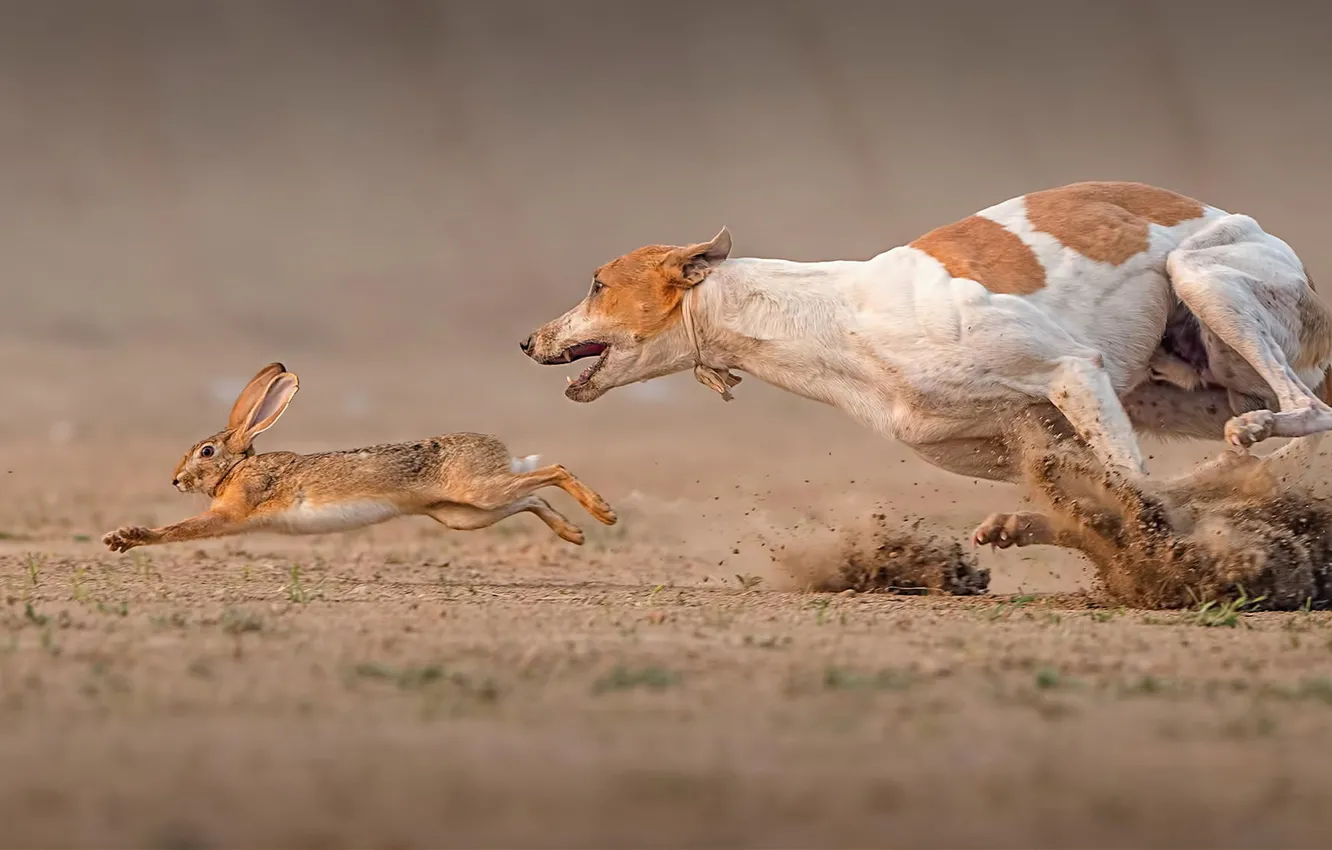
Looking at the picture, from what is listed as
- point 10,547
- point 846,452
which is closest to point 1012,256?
point 10,547

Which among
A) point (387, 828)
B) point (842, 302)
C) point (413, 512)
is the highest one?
point (842, 302)

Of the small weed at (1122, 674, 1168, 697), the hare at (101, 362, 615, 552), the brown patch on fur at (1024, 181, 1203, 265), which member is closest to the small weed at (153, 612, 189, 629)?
the hare at (101, 362, 615, 552)

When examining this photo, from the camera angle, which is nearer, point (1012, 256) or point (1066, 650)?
point (1066, 650)

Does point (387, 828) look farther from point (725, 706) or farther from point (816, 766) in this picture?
point (725, 706)

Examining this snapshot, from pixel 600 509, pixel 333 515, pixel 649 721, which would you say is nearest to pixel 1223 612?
pixel 649 721

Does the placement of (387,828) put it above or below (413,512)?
below

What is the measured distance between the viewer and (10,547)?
8.99 metres

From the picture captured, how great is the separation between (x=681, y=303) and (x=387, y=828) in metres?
4.32

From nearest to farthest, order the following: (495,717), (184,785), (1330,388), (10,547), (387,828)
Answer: (387,828), (184,785), (495,717), (1330,388), (10,547)

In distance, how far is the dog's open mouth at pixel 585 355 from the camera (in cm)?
698

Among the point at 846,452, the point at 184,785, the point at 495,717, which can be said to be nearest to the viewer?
the point at 184,785

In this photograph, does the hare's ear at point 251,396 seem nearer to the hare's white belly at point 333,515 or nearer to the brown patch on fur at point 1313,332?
the hare's white belly at point 333,515

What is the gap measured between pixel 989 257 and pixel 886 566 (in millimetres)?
1436

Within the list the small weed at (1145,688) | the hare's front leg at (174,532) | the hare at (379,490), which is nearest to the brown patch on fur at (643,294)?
the hare at (379,490)
